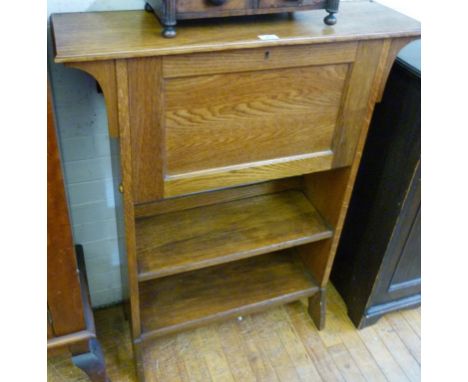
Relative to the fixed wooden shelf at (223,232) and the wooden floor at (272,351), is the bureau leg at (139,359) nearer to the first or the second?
the wooden floor at (272,351)

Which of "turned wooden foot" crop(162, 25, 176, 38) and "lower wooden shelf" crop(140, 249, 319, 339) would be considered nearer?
"turned wooden foot" crop(162, 25, 176, 38)

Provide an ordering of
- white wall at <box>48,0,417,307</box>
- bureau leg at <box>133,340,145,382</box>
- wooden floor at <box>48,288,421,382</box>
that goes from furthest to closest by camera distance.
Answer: wooden floor at <box>48,288,421,382</box> < bureau leg at <box>133,340,145,382</box> < white wall at <box>48,0,417,307</box>

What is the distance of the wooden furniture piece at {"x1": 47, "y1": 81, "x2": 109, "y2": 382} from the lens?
2.94ft

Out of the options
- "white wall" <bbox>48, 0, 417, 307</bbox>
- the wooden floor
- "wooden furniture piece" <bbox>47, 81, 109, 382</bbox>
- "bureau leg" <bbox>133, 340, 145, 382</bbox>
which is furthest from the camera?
the wooden floor

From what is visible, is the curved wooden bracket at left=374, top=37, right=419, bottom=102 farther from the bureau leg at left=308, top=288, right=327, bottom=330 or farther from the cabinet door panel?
the bureau leg at left=308, top=288, right=327, bottom=330

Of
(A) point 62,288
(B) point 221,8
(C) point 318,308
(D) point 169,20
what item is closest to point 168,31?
(D) point 169,20

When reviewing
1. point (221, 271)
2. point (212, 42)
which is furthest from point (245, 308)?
point (212, 42)

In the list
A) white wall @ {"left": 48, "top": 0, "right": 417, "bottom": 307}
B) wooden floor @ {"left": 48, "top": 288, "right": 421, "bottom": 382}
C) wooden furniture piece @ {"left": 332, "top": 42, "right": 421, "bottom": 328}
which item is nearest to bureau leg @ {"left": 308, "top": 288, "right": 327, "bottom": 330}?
wooden floor @ {"left": 48, "top": 288, "right": 421, "bottom": 382}

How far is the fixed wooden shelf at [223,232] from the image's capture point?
1367 mm

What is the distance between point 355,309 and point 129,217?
1.04 meters

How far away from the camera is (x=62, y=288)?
1069mm

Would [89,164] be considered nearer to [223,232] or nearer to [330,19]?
[223,232]

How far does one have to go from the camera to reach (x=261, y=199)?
1.62 meters

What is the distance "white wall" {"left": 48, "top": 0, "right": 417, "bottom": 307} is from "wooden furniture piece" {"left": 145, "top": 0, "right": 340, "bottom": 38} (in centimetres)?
28
